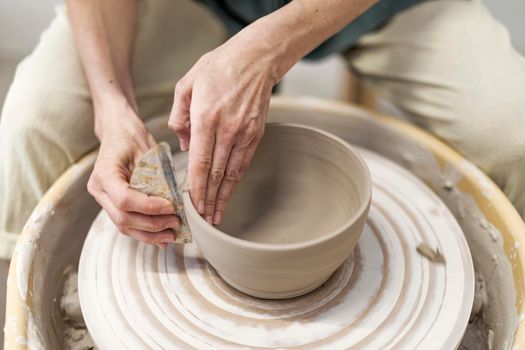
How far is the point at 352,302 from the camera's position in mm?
956

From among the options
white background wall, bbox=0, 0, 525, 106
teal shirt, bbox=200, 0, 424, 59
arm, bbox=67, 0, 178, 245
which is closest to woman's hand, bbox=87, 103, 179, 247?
arm, bbox=67, 0, 178, 245

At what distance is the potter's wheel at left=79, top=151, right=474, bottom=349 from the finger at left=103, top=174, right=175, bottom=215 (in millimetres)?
133

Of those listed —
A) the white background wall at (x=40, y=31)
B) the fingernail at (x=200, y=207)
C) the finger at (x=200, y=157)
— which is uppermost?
the finger at (x=200, y=157)

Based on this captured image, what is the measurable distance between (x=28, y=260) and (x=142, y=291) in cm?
23

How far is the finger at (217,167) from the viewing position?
896mm

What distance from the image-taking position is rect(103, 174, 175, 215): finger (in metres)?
0.92

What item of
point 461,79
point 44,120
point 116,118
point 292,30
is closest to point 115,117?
point 116,118

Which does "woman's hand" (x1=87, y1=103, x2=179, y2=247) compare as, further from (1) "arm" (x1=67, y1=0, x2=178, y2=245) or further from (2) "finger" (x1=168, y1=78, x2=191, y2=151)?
(2) "finger" (x1=168, y1=78, x2=191, y2=151)

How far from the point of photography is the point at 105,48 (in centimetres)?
118

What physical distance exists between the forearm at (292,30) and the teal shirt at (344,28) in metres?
0.24

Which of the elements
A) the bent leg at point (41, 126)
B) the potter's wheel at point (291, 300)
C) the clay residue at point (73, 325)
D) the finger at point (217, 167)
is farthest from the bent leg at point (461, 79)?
the clay residue at point (73, 325)

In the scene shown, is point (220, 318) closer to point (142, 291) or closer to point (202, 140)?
point (142, 291)

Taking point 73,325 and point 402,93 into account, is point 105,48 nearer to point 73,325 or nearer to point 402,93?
point 73,325

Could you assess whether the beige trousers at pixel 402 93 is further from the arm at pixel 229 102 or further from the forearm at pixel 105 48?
the arm at pixel 229 102
